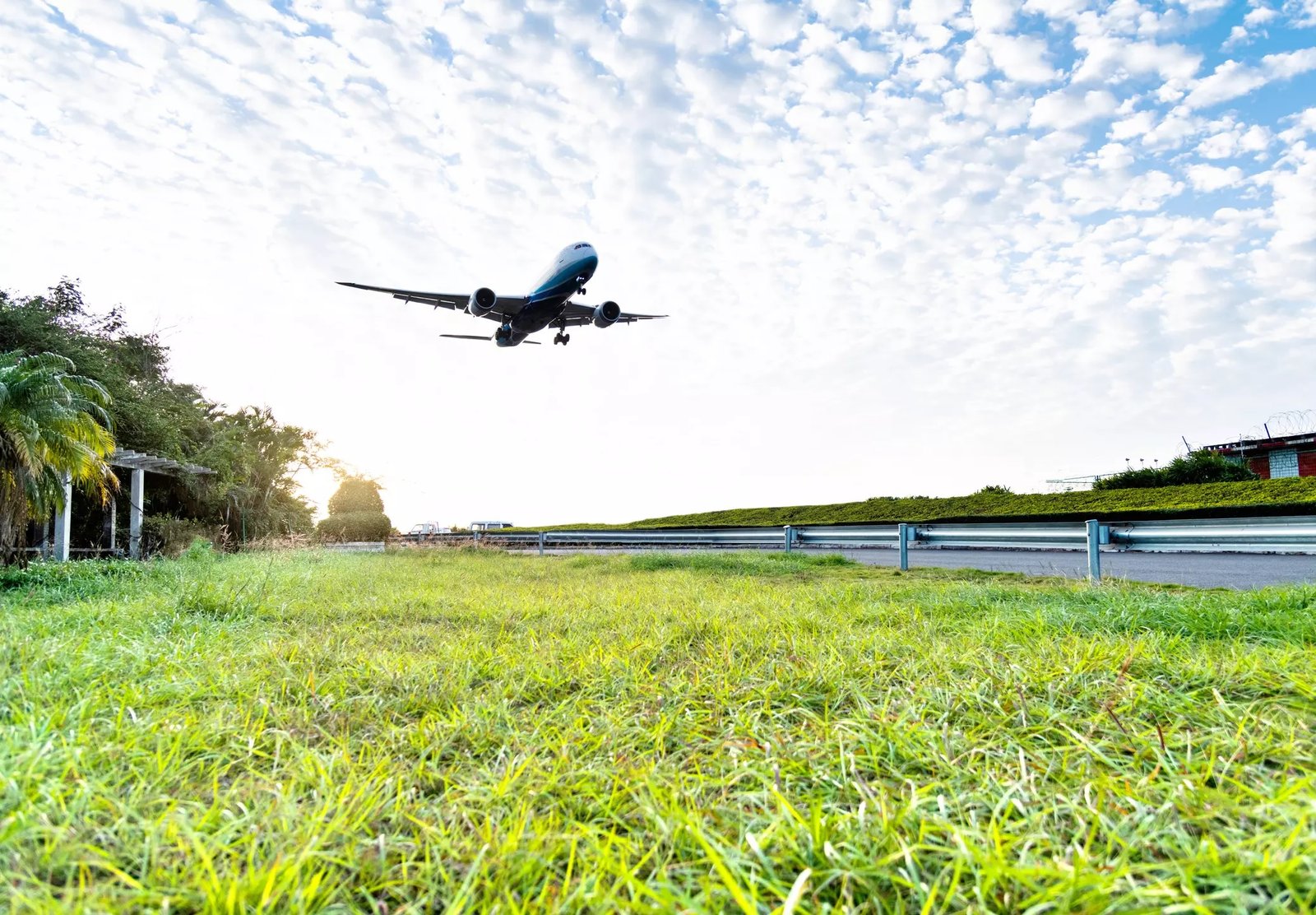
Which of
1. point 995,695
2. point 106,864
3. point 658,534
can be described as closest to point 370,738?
point 106,864

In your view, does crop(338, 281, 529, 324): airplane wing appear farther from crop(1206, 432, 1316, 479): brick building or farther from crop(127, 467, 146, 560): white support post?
crop(1206, 432, 1316, 479): brick building

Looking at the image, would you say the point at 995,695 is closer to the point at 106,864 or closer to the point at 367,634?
the point at 106,864

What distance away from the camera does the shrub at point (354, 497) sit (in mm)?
29156

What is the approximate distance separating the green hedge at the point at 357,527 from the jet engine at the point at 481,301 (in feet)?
40.3

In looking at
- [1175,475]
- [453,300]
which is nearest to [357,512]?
[453,300]

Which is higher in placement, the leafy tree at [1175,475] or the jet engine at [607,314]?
the jet engine at [607,314]

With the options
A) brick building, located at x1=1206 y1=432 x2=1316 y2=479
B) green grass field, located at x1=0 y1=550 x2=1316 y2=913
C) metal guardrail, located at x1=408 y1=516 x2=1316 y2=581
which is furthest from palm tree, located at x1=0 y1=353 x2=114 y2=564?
brick building, located at x1=1206 y1=432 x2=1316 y2=479

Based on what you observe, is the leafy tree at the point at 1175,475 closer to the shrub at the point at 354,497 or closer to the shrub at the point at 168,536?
the shrub at the point at 168,536

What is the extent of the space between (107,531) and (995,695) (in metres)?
18.6

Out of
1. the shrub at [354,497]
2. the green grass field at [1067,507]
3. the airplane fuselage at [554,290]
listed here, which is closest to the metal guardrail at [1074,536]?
the green grass field at [1067,507]

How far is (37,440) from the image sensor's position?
7.79m

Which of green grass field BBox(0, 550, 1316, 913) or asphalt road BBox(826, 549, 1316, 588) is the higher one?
green grass field BBox(0, 550, 1316, 913)

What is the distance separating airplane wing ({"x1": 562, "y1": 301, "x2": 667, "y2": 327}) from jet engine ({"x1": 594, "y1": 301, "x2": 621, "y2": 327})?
4.49 feet

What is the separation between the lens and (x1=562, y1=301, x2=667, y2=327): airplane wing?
72.0 ft
